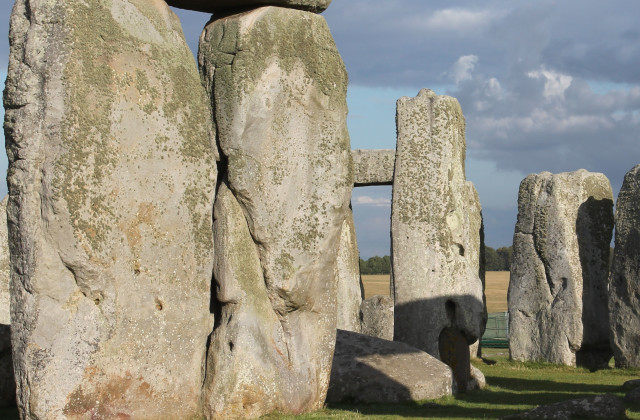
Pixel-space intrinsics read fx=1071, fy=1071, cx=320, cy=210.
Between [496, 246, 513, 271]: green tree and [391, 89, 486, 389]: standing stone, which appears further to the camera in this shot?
[496, 246, 513, 271]: green tree

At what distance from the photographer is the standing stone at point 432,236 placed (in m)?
13.0

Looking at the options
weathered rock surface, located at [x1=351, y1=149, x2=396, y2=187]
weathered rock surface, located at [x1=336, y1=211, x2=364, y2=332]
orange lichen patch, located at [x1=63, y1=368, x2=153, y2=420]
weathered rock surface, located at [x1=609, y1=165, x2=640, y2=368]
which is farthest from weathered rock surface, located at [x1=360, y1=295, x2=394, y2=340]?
orange lichen patch, located at [x1=63, y1=368, x2=153, y2=420]

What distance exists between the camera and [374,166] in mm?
19375

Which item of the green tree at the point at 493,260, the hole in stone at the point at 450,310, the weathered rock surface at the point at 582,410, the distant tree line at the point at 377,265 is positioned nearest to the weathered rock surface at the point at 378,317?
the hole in stone at the point at 450,310

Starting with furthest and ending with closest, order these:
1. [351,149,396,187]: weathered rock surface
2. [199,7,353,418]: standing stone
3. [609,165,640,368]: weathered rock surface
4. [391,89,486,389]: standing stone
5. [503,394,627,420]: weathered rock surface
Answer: [351,149,396,187]: weathered rock surface, [609,165,640,368]: weathered rock surface, [391,89,486,389]: standing stone, [199,7,353,418]: standing stone, [503,394,627,420]: weathered rock surface

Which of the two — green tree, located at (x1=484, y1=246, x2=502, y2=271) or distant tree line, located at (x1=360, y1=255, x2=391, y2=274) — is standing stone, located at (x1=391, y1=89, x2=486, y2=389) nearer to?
distant tree line, located at (x1=360, y1=255, x2=391, y2=274)

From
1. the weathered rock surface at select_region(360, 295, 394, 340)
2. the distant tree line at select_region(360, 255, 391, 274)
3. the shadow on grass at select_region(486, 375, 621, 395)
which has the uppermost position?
the distant tree line at select_region(360, 255, 391, 274)

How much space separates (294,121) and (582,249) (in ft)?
29.1

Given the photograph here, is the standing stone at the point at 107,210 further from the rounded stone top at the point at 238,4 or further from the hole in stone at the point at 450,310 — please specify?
the hole in stone at the point at 450,310

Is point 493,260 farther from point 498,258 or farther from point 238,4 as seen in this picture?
point 238,4

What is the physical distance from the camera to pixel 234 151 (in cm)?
944

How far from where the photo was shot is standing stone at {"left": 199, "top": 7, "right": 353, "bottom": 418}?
9.29 m

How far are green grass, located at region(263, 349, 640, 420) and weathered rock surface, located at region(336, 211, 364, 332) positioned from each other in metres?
2.16

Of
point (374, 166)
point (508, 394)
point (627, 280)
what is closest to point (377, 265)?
point (374, 166)
